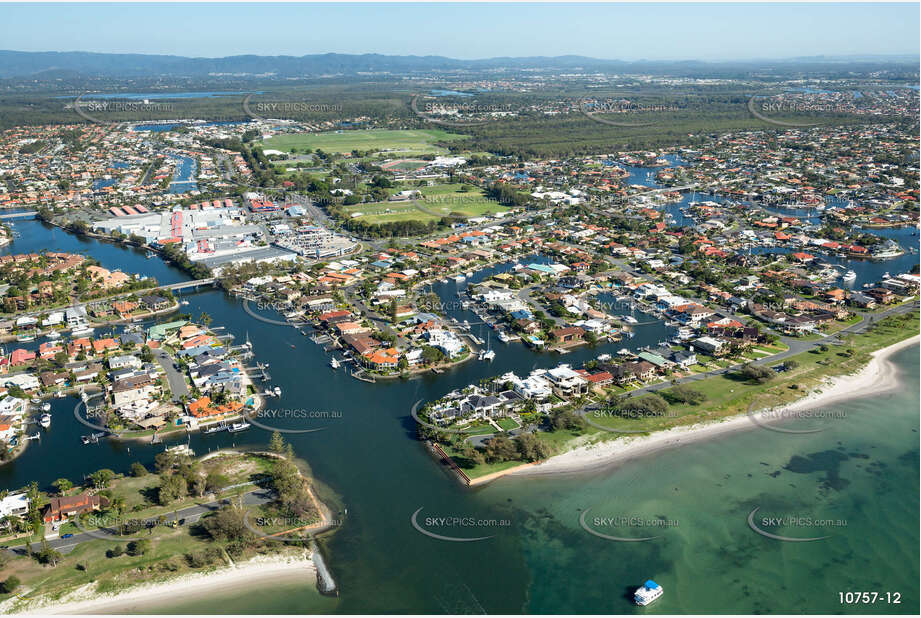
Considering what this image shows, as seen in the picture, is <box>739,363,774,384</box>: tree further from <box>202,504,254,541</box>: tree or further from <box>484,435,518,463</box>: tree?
<box>202,504,254,541</box>: tree

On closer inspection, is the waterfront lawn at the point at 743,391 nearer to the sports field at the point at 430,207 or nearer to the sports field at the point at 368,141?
the sports field at the point at 430,207

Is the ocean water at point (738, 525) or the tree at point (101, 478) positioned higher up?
the tree at point (101, 478)

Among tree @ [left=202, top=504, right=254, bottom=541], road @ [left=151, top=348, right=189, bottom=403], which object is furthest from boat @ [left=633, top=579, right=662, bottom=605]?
road @ [left=151, top=348, right=189, bottom=403]

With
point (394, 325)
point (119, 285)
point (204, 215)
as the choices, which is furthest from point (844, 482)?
point (204, 215)

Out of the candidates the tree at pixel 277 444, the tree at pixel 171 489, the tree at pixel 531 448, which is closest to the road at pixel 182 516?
the tree at pixel 171 489

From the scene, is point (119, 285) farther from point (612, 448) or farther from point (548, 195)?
point (548, 195)
